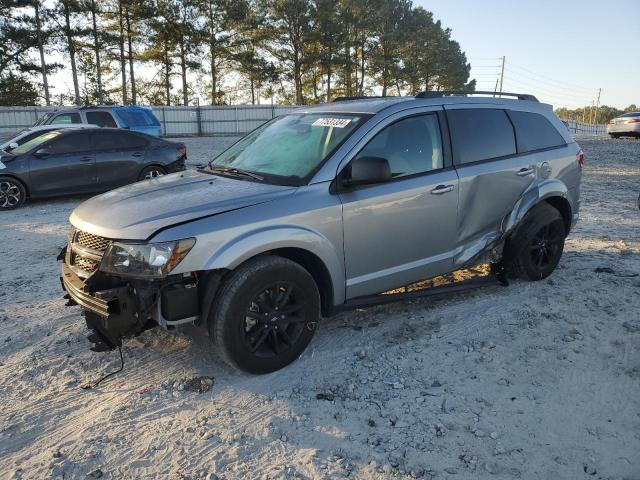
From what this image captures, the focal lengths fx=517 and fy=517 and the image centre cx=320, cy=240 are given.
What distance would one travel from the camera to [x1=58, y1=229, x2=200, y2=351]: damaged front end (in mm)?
3064

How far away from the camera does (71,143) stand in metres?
9.84

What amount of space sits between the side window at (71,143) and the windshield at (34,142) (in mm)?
164

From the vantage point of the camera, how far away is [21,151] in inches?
379

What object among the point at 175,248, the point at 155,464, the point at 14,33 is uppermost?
the point at 14,33

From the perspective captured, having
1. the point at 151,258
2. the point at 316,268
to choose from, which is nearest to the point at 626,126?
the point at 316,268

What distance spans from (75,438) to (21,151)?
8.39 m

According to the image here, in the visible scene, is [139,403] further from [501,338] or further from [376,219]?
[501,338]

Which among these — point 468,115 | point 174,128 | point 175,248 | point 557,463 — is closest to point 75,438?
point 175,248

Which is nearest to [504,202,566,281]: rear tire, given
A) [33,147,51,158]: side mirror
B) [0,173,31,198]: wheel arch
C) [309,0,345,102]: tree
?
[33,147,51,158]: side mirror

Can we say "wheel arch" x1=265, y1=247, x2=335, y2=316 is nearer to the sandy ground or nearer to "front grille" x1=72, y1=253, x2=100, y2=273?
the sandy ground

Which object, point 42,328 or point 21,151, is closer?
point 42,328

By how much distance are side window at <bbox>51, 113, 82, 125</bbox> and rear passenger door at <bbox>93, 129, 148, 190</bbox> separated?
180 inches

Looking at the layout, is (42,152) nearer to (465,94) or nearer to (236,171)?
(236,171)

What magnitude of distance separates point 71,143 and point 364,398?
873 centimetres
